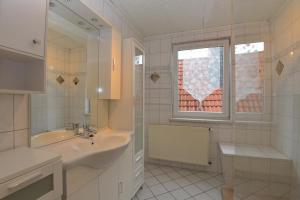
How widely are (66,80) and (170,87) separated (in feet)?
5.32

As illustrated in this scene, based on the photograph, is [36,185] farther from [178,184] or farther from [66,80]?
[178,184]

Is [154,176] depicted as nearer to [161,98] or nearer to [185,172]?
[185,172]

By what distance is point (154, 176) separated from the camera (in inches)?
89.2

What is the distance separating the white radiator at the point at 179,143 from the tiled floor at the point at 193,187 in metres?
0.19

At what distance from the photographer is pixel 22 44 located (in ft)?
2.45

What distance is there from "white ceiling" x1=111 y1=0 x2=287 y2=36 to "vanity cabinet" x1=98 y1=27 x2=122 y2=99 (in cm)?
46

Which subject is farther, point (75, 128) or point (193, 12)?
point (193, 12)

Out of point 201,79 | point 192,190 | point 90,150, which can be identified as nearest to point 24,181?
point 90,150

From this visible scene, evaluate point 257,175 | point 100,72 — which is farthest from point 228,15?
point 257,175

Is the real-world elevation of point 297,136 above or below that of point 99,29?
below

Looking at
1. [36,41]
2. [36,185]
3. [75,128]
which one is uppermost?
[36,41]

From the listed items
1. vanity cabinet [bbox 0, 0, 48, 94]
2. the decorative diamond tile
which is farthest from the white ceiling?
vanity cabinet [bbox 0, 0, 48, 94]

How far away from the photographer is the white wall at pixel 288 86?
57.3 inches

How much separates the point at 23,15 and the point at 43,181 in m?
0.77
